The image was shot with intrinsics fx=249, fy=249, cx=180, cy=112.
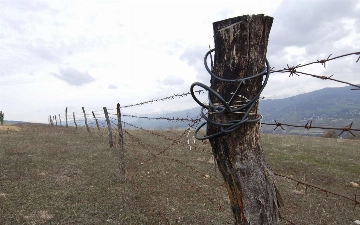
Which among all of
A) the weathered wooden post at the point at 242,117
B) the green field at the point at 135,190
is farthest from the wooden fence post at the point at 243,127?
the green field at the point at 135,190

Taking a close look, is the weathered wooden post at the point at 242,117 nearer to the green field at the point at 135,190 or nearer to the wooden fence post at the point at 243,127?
the wooden fence post at the point at 243,127

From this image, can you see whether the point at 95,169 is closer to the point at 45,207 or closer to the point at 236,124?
the point at 45,207

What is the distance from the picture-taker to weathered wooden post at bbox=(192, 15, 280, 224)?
7.49ft

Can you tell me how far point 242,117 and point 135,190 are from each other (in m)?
8.07

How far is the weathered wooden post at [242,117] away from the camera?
2.28 m

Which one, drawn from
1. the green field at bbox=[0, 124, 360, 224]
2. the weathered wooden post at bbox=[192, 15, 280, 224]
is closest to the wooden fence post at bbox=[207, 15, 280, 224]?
the weathered wooden post at bbox=[192, 15, 280, 224]

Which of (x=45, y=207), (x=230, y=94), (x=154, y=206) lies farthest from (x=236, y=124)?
(x=45, y=207)

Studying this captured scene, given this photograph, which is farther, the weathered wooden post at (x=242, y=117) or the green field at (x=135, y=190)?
the green field at (x=135, y=190)

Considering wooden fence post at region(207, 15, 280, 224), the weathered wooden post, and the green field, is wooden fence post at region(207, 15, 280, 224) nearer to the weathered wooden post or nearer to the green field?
the weathered wooden post

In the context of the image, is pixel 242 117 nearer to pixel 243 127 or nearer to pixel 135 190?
pixel 243 127

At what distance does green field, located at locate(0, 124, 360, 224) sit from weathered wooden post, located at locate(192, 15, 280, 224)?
359 cm

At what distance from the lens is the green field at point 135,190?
747cm

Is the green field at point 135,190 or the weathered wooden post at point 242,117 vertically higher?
the weathered wooden post at point 242,117

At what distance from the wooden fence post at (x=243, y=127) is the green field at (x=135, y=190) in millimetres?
3581
